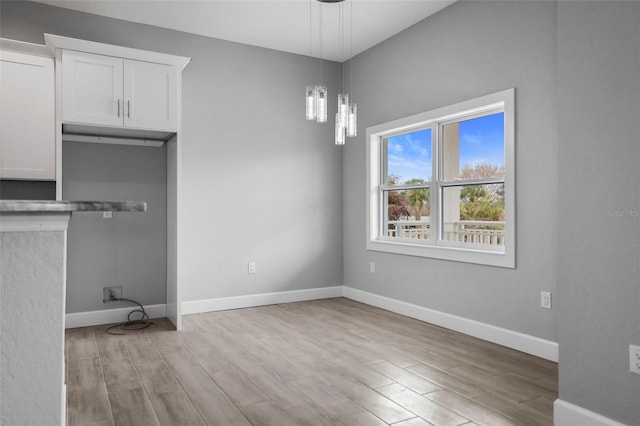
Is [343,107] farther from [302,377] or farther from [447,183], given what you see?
[302,377]

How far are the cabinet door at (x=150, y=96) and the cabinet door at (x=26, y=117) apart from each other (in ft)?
1.80

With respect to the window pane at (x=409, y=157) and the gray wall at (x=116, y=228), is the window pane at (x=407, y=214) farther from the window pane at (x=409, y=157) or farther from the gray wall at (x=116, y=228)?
the gray wall at (x=116, y=228)

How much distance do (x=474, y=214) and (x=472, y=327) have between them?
0.93m

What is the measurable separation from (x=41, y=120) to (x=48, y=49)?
0.56 meters

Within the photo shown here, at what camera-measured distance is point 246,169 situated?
4.72 metres

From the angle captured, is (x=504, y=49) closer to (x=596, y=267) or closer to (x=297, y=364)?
(x=596, y=267)

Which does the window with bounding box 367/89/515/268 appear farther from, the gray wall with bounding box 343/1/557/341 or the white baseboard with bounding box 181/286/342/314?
the white baseboard with bounding box 181/286/342/314

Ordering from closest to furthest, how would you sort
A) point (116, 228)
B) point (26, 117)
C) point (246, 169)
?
point (26, 117) < point (116, 228) < point (246, 169)

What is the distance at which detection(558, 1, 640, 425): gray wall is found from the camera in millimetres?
1837

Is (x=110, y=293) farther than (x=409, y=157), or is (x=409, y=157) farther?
(x=409, y=157)

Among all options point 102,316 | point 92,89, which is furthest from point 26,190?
point 102,316

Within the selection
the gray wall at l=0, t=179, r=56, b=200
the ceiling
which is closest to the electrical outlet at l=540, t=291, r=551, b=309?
the ceiling

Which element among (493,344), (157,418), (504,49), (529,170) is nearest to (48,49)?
(157,418)

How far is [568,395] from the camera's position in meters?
2.07
